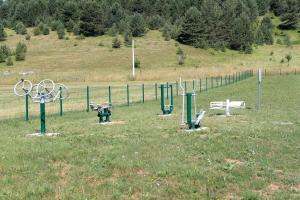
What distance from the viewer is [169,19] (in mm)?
141250

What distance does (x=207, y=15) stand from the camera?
128125 millimetres

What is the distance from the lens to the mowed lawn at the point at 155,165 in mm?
8328

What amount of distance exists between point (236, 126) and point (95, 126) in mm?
4877

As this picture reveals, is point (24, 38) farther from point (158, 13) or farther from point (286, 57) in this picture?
point (286, 57)

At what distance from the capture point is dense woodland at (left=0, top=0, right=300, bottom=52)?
120306mm

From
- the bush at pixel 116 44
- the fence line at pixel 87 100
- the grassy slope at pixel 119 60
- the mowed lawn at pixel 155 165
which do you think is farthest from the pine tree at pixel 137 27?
the mowed lawn at pixel 155 165

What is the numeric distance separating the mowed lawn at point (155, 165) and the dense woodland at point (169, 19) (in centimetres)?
10334

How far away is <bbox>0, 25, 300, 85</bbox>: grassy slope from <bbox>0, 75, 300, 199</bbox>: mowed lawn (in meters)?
56.3

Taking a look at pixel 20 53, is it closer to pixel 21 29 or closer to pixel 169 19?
pixel 21 29

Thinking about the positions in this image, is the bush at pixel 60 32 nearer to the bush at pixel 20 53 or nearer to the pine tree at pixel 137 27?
the pine tree at pixel 137 27

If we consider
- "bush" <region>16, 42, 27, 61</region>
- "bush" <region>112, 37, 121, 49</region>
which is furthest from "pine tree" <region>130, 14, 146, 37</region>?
"bush" <region>16, 42, 27, 61</region>

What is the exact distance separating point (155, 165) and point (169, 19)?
438 ft

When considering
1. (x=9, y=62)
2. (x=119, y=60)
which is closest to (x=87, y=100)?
(x=119, y=60)

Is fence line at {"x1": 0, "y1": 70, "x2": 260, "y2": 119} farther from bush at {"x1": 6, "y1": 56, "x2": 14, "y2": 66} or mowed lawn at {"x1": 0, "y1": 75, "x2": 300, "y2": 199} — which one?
bush at {"x1": 6, "y1": 56, "x2": 14, "y2": 66}
